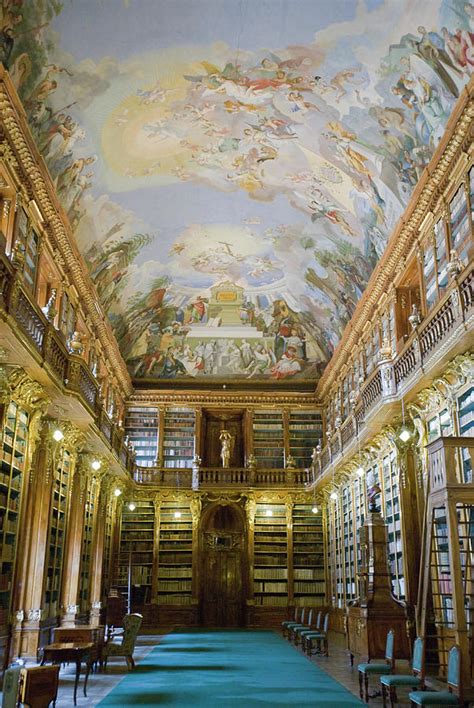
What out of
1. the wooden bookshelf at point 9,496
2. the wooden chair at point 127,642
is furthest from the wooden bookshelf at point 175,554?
the wooden bookshelf at point 9,496

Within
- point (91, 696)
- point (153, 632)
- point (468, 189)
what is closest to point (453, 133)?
point (468, 189)

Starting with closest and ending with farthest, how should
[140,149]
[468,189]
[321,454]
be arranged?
[468,189], [140,149], [321,454]

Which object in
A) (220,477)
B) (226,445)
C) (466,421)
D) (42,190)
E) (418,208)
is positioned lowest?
(466,421)

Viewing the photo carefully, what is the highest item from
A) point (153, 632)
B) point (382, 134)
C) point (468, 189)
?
point (382, 134)

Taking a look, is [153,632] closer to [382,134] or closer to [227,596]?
[227,596]

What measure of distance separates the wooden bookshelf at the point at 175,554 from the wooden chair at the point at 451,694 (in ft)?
50.7

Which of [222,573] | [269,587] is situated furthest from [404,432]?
[222,573]

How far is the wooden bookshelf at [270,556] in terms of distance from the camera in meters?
21.1

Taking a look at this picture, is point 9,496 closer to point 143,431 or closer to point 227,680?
point 227,680

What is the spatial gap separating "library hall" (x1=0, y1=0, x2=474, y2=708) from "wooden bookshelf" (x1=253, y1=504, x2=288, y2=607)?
0.22ft

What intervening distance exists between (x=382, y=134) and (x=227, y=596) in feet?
49.0

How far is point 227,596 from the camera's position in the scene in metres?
21.5

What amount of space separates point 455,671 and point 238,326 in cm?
1648

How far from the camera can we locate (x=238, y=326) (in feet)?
73.7
